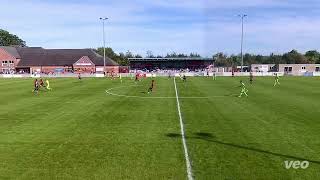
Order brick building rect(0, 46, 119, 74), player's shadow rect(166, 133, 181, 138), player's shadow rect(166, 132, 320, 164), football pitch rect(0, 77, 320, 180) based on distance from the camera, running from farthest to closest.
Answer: brick building rect(0, 46, 119, 74) → player's shadow rect(166, 133, 181, 138) → player's shadow rect(166, 132, 320, 164) → football pitch rect(0, 77, 320, 180)

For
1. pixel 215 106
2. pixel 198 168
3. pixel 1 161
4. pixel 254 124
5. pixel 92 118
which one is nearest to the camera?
pixel 198 168

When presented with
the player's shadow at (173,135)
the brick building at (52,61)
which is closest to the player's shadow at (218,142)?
the player's shadow at (173,135)

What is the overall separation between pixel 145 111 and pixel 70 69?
383ft

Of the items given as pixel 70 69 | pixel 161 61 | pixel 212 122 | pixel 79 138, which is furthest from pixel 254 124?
pixel 161 61

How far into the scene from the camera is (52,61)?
143 meters

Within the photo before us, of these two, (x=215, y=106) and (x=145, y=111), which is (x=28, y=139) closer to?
(x=145, y=111)

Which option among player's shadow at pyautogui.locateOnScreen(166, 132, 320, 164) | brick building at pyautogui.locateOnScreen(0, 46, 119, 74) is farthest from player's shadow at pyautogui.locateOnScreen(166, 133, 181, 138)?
brick building at pyautogui.locateOnScreen(0, 46, 119, 74)

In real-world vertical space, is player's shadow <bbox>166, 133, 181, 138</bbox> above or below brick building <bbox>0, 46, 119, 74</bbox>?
below

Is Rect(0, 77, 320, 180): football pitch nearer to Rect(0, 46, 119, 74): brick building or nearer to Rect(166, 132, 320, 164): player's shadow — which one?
Rect(166, 132, 320, 164): player's shadow

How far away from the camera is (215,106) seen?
3105 centimetres

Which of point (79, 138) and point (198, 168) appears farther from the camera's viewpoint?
point (79, 138)

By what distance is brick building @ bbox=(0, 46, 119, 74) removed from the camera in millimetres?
139625

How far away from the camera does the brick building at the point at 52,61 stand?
140m

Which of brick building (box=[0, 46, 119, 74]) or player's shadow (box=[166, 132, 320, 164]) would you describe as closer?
player's shadow (box=[166, 132, 320, 164])
